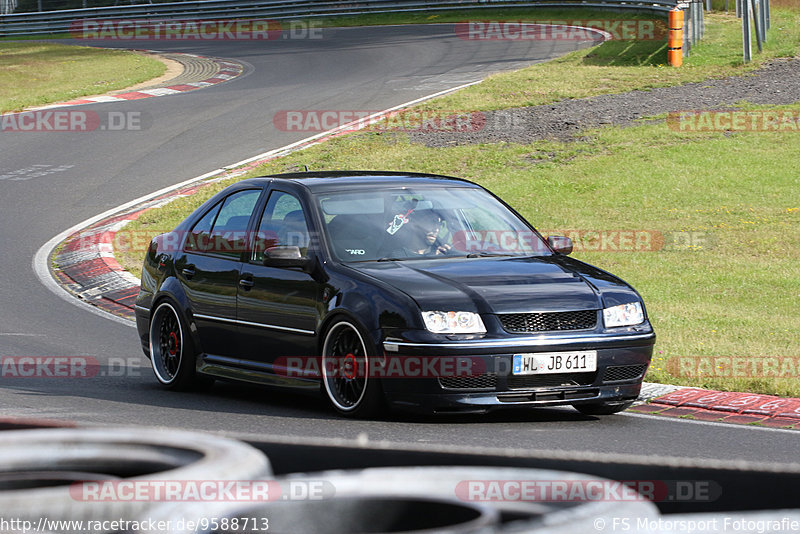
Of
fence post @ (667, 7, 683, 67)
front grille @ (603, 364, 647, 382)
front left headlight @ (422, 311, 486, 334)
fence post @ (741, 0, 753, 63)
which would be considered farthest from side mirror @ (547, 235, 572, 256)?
fence post @ (667, 7, 683, 67)

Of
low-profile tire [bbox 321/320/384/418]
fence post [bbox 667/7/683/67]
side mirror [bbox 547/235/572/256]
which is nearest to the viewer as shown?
low-profile tire [bbox 321/320/384/418]

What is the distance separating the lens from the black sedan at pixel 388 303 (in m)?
7.25

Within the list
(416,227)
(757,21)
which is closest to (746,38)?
(757,21)

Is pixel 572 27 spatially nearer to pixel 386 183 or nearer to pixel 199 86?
pixel 199 86

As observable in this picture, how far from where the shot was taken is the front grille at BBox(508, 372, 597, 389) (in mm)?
7262

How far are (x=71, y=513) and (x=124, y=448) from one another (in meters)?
0.58

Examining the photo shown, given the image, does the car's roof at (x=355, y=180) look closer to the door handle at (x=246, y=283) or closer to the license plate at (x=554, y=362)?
the door handle at (x=246, y=283)

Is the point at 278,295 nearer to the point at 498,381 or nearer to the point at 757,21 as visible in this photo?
the point at 498,381

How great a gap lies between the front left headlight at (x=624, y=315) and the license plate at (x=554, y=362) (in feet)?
0.85

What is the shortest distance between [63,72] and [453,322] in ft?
95.6

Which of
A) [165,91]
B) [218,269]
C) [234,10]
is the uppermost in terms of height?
[234,10]

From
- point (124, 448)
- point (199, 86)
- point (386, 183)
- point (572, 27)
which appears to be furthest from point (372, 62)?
point (124, 448)

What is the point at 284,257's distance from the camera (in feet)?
26.2

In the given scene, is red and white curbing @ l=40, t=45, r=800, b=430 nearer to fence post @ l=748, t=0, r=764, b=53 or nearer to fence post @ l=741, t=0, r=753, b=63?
fence post @ l=741, t=0, r=753, b=63
